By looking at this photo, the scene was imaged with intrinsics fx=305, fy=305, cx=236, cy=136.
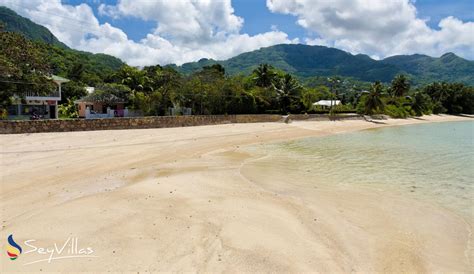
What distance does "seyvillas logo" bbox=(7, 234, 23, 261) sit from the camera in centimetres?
491

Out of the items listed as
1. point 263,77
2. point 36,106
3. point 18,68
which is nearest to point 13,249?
point 18,68

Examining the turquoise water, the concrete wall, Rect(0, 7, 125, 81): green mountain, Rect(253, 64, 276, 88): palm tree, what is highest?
Rect(0, 7, 125, 81): green mountain

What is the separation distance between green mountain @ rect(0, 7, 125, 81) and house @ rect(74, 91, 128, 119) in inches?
1325

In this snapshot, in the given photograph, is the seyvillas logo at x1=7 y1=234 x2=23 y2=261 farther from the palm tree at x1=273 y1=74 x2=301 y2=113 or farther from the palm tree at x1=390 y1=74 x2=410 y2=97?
the palm tree at x1=390 y1=74 x2=410 y2=97

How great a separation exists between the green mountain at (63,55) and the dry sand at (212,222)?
6817 cm

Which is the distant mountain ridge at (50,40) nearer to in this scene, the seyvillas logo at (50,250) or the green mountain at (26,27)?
the green mountain at (26,27)

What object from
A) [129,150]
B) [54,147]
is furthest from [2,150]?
[129,150]

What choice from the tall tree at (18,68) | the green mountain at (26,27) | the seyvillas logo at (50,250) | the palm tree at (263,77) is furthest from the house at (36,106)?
the green mountain at (26,27)

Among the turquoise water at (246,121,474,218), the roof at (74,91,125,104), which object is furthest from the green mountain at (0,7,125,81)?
the turquoise water at (246,121,474,218)

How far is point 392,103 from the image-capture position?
66.9 meters

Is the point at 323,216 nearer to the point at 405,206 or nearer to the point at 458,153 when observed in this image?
the point at 405,206

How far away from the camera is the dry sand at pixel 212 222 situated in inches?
200

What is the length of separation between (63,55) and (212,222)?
295ft

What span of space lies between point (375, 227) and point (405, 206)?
7.47 feet
